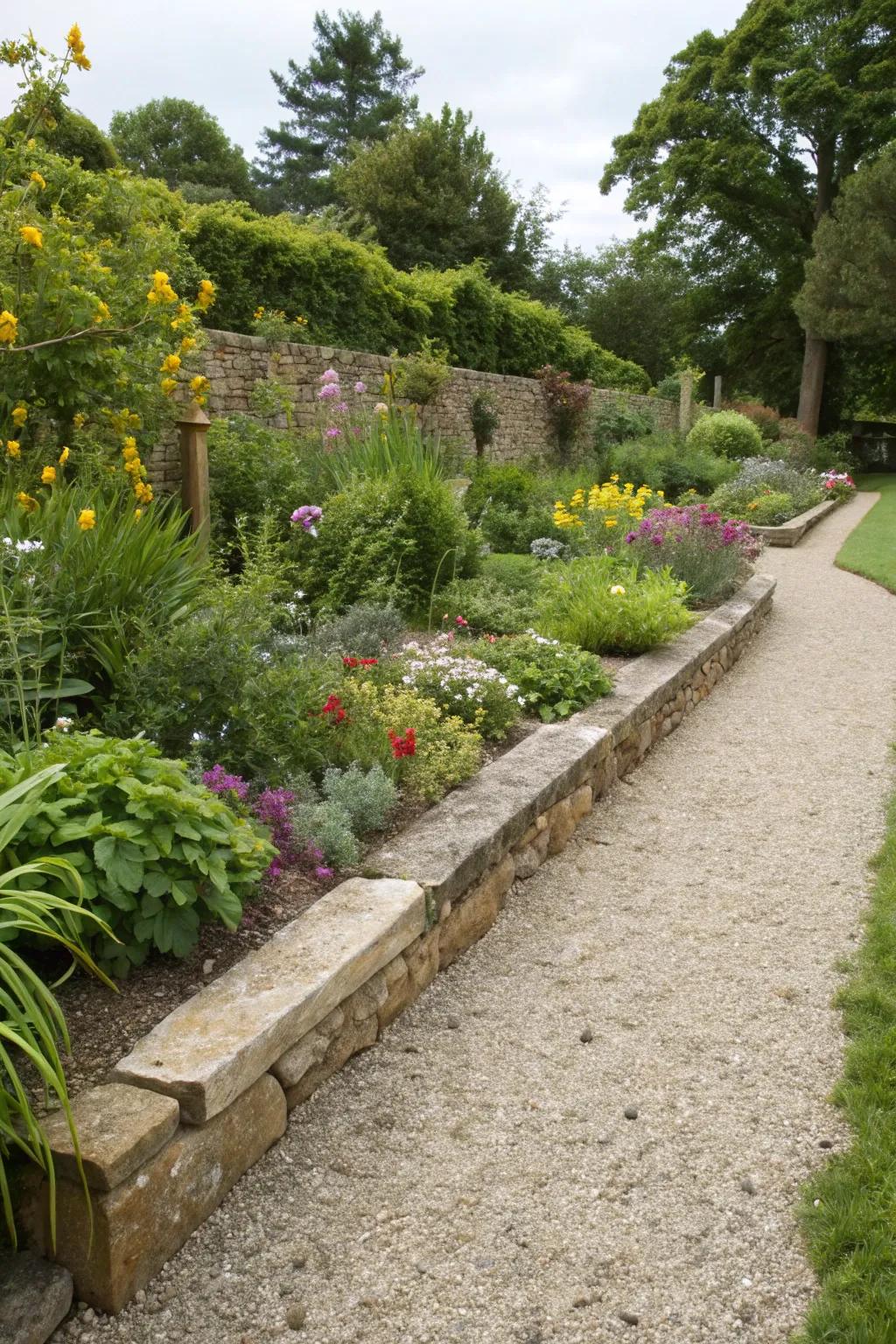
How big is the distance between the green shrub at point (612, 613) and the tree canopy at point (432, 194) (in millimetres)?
18580

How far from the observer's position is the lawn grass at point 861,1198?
164 cm

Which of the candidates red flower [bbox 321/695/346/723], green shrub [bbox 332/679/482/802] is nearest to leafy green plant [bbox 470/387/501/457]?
green shrub [bbox 332/679/482/802]

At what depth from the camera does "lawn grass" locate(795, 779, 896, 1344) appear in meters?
1.64

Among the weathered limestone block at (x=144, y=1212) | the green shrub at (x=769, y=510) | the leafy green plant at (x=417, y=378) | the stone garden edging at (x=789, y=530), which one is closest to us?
the weathered limestone block at (x=144, y=1212)

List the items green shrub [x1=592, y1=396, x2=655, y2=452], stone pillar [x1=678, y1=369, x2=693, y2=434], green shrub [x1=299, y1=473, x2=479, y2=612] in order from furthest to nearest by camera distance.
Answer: stone pillar [x1=678, y1=369, x2=693, y2=434]
green shrub [x1=592, y1=396, x2=655, y2=452]
green shrub [x1=299, y1=473, x2=479, y2=612]

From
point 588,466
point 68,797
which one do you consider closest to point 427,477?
point 68,797

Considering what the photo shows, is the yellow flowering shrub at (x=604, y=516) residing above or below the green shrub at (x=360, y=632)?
above

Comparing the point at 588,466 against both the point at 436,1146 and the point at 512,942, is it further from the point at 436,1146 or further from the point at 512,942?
the point at 436,1146

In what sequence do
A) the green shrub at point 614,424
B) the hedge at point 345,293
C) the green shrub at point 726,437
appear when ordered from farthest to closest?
the green shrub at point 726,437, the green shrub at point 614,424, the hedge at point 345,293

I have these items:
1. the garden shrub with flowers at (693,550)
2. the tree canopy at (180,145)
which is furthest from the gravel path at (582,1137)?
the tree canopy at (180,145)

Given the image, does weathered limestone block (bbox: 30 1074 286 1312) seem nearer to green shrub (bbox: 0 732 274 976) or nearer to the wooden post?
green shrub (bbox: 0 732 274 976)

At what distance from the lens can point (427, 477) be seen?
6.07 meters

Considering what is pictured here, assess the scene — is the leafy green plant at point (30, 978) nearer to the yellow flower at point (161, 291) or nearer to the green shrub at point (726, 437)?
the yellow flower at point (161, 291)

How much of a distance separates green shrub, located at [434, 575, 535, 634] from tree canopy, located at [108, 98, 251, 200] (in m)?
28.6
